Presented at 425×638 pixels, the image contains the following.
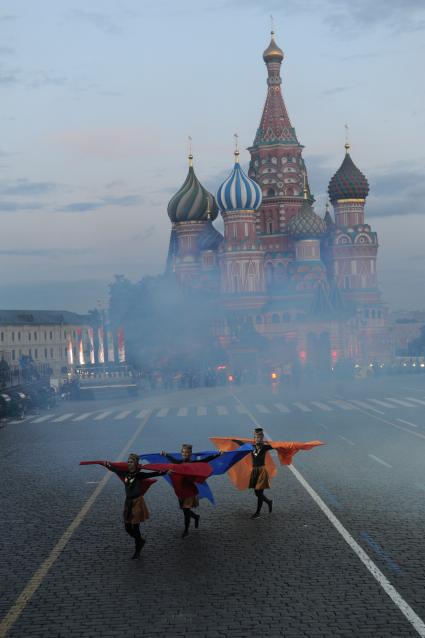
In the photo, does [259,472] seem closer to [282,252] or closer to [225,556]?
[225,556]

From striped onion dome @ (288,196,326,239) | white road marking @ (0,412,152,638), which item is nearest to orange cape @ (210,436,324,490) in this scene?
white road marking @ (0,412,152,638)

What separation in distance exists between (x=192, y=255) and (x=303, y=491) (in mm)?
88040

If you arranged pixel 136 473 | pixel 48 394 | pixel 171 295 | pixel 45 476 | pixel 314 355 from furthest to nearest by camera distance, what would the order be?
1. pixel 171 295
2. pixel 314 355
3. pixel 48 394
4. pixel 45 476
5. pixel 136 473

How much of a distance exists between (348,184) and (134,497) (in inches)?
3711

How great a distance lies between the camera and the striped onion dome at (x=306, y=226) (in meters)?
99.4

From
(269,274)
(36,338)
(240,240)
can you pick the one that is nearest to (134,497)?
(240,240)

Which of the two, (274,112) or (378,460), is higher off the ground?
(274,112)

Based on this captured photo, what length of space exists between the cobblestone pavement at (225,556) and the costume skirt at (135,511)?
498 millimetres

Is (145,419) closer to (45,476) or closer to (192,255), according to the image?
(45,476)

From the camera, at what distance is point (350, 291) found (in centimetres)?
10294

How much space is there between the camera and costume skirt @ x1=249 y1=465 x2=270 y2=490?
1528cm

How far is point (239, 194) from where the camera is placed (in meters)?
96.6

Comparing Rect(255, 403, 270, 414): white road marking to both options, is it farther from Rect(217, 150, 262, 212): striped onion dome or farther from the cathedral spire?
the cathedral spire

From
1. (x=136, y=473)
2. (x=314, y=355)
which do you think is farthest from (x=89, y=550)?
(x=314, y=355)
